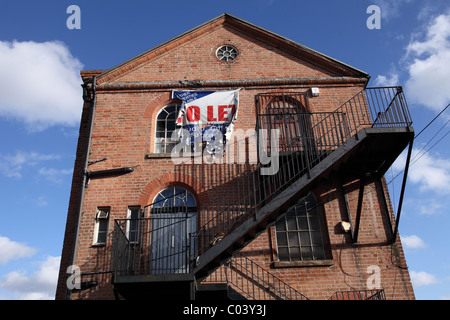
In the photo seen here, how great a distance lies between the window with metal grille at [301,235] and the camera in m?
9.35

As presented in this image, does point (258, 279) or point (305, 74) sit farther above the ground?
point (305, 74)

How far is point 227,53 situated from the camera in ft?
40.0

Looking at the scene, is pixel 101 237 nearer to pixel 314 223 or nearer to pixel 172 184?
pixel 172 184

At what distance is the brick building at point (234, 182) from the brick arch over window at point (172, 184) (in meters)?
0.03

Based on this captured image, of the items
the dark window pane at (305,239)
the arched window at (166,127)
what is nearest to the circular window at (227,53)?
the arched window at (166,127)

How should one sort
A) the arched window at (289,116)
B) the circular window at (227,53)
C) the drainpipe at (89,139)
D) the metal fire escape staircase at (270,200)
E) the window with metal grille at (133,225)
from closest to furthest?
the metal fire escape staircase at (270,200) → the drainpipe at (89,139) → the window with metal grille at (133,225) → the arched window at (289,116) → the circular window at (227,53)

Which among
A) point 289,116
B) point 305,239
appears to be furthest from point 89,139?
point 305,239

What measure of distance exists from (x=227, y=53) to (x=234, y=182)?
4496 millimetres

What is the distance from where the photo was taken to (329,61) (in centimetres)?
1175

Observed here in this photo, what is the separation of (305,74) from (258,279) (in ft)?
20.2

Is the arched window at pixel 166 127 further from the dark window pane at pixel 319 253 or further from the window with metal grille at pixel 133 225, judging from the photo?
the dark window pane at pixel 319 253
